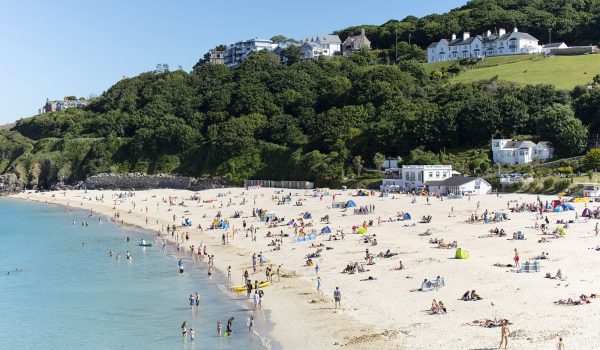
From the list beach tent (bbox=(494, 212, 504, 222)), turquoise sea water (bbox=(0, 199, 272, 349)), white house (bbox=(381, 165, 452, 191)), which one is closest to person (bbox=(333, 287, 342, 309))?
turquoise sea water (bbox=(0, 199, 272, 349))

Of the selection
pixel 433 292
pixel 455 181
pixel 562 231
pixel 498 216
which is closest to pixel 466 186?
pixel 455 181

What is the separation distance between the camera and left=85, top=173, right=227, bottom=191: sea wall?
254ft

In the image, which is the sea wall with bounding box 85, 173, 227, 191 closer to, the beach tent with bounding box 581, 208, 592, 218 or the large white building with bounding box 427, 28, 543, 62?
the large white building with bounding box 427, 28, 543, 62

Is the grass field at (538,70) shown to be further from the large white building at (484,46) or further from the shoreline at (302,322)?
the shoreline at (302,322)

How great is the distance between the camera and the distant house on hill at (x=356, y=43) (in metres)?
121

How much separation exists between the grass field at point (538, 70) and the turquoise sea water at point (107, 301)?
51946 mm

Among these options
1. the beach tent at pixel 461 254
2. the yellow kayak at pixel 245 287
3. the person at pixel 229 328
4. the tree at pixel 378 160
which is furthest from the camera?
the tree at pixel 378 160

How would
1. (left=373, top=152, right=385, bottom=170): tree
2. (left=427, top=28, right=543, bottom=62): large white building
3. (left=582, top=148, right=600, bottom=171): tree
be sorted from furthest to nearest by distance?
(left=427, top=28, right=543, bottom=62): large white building → (left=373, top=152, right=385, bottom=170): tree → (left=582, top=148, right=600, bottom=171): tree

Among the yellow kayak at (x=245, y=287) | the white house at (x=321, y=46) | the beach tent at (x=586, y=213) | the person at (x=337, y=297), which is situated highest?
the white house at (x=321, y=46)

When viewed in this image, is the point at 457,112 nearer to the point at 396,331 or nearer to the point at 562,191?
the point at 562,191

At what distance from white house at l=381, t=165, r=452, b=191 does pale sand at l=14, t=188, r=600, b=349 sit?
10655mm

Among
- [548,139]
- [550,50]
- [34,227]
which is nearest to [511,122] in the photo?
[548,139]

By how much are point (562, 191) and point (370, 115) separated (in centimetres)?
3312

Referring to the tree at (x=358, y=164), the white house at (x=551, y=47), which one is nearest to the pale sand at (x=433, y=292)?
the tree at (x=358, y=164)
